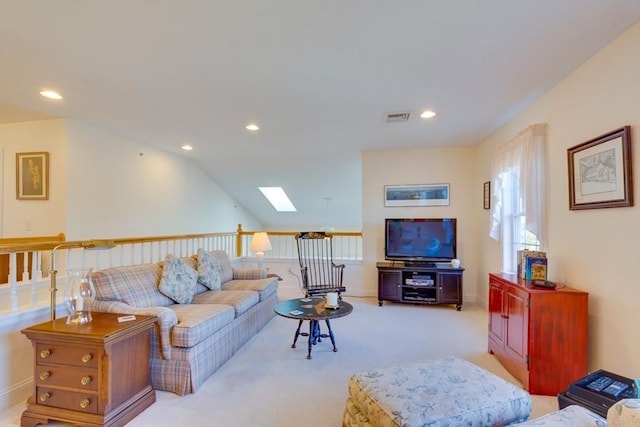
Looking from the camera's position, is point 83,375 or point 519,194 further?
point 519,194

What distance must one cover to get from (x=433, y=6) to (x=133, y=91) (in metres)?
2.65

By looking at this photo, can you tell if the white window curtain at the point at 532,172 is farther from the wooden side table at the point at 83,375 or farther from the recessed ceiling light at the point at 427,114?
the wooden side table at the point at 83,375

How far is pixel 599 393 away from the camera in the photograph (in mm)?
1771

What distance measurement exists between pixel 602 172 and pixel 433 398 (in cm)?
201

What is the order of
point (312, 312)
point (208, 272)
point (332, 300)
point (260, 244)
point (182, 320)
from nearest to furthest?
point (182, 320), point (312, 312), point (332, 300), point (208, 272), point (260, 244)

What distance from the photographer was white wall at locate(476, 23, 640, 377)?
6.62 ft

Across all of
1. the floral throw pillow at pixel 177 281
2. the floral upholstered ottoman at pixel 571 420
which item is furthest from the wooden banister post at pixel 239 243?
the floral upholstered ottoman at pixel 571 420

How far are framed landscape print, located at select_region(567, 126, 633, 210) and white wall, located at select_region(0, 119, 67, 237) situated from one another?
534 cm

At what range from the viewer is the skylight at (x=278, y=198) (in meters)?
7.50

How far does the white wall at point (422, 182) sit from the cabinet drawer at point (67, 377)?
4119 mm

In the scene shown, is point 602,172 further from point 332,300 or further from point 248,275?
point 248,275

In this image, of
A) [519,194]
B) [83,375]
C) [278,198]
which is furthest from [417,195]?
[83,375]

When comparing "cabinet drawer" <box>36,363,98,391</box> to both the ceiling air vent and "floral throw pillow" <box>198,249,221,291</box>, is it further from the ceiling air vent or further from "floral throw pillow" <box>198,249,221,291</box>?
the ceiling air vent

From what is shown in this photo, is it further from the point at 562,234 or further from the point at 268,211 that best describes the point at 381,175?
the point at 268,211
